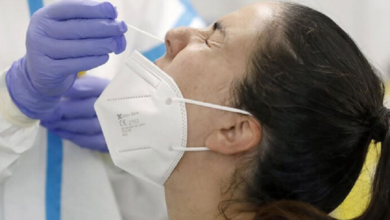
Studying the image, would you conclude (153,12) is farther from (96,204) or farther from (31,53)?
(96,204)

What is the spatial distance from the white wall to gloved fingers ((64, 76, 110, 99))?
0.89m

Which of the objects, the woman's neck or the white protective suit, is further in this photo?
the white protective suit

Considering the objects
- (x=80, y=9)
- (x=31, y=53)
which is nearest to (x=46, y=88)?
(x=31, y=53)

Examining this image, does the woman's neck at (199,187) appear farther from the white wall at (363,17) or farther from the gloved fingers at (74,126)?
the white wall at (363,17)

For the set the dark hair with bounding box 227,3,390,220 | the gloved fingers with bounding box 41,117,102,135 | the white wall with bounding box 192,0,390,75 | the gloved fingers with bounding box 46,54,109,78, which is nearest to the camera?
the dark hair with bounding box 227,3,390,220

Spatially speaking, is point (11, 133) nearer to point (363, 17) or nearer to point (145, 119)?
point (145, 119)

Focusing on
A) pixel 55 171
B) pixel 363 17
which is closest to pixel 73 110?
pixel 55 171

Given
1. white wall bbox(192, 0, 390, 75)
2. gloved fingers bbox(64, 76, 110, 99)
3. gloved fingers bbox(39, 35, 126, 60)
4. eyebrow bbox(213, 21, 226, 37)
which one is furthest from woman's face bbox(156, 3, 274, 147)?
white wall bbox(192, 0, 390, 75)

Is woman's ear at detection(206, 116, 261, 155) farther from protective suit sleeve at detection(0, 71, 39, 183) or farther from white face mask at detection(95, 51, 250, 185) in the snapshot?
protective suit sleeve at detection(0, 71, 39, 183)

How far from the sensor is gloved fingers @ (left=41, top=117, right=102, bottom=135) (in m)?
1.40

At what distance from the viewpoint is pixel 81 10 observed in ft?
3.84

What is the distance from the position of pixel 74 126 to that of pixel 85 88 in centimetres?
10

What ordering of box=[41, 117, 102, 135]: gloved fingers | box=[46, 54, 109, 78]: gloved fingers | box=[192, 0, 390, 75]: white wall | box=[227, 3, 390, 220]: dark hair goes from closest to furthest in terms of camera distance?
box=[227, 3, 390, 220]: dark hair < box=[46, 54, 109, 78]: gloved fingers < box=[41, 117, 102, 135]: gloved fingers < box=[192, 0, 390, 75]: white wall

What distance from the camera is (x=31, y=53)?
4.00 ft
